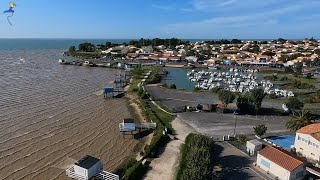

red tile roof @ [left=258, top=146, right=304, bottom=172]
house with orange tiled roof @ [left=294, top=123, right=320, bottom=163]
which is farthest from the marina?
red tile roof @ [left=258, top=146, right=304, bottom=172]

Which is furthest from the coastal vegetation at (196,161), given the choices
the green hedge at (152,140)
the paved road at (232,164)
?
the green hedge at (152,140)

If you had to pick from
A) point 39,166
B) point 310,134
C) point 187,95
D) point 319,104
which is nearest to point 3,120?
point 39,166

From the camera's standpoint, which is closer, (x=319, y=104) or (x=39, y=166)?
(x=39, y=166)

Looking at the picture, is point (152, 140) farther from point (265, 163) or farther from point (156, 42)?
point (156, 42)

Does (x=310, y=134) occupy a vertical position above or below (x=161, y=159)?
above

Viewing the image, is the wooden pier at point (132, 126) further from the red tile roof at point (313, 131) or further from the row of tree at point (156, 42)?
the row of tree at point (156, 42)

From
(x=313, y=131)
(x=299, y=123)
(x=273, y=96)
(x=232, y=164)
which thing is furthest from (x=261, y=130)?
(x=273, y=96)

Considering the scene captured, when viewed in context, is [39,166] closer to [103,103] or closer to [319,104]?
[103,103]
